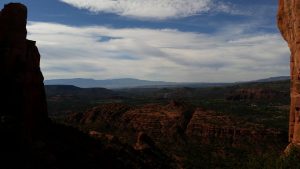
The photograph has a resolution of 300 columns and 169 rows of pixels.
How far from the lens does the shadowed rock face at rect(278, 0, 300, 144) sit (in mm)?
37906

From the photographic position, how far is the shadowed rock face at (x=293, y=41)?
37.9 m

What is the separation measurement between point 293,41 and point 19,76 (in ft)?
104

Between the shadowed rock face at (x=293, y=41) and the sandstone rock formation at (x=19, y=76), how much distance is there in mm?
29255

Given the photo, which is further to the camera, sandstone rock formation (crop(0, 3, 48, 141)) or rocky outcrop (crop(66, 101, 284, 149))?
rocky outcrop (crop(66, 101, 284, 149))

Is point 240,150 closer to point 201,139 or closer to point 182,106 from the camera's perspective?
point 201,139

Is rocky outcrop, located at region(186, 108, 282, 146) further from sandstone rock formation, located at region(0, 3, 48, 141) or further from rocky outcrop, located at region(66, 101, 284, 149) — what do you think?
sandstone rock formation, located at region(0, 3, 48, 141)

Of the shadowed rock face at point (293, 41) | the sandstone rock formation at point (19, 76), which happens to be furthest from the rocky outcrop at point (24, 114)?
the shadowed rock face at point (293, 41)

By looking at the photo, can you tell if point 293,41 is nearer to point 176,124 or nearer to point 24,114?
point 24,114

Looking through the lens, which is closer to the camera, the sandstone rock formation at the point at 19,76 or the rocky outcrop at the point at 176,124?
the sandstone rock formation at the point at 19,76

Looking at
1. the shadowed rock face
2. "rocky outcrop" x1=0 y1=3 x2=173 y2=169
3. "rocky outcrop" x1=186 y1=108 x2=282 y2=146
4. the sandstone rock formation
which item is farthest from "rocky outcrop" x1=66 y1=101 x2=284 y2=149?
the shadowed rock face

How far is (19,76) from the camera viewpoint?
175ft

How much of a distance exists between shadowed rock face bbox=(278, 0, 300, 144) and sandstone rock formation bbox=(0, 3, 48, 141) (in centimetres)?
2925

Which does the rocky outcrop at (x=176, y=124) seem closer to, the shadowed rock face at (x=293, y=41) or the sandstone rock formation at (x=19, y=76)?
the sandstone rock formation at (x=19, y=76)

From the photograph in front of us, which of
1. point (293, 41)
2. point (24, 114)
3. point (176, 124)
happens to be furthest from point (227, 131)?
point (293, 41)
